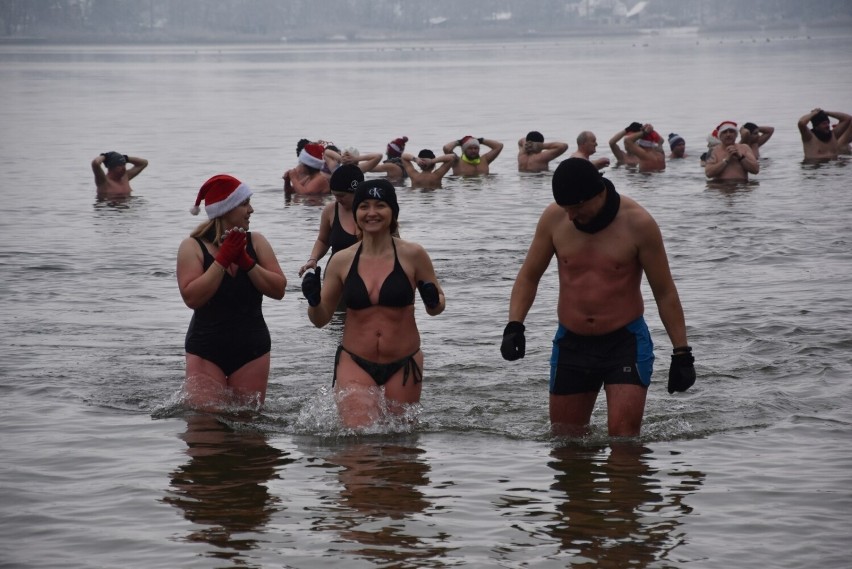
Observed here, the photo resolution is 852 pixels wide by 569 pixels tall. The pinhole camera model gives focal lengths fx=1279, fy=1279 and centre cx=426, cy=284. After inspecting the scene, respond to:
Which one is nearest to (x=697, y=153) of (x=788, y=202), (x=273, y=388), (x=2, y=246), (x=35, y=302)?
(x=788, y=202)

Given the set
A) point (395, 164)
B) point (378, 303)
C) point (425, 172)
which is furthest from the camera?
point (395, 164)

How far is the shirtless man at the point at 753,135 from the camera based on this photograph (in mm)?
23469

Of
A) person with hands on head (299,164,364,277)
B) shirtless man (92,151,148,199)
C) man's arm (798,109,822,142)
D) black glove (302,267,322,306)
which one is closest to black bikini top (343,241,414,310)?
black glove (302,267,322,306)

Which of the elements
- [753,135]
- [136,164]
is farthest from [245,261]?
[753,135]

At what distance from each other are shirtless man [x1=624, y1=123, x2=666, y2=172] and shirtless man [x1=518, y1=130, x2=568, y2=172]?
151 cm

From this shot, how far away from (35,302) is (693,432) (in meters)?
7.77

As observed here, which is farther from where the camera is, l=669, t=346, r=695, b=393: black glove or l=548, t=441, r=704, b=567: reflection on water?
l=669, t=346, r=695, b=393: black glove

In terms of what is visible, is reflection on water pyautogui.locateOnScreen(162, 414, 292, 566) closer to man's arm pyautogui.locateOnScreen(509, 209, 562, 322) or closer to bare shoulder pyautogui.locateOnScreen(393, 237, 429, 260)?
bare shoulder pyautogui.locateOnScreen(393, 237, 429, 260)

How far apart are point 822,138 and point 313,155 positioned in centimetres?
1071

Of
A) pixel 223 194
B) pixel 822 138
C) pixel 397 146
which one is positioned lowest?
pixel 822 138

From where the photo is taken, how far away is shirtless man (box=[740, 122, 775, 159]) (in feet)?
77.0

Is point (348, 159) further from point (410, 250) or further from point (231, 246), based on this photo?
point (231, 246)

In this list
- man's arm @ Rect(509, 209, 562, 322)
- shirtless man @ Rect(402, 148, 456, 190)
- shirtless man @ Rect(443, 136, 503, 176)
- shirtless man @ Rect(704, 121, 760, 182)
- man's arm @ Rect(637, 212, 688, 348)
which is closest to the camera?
man's arm @ Rect(637, 212, 688, 348)

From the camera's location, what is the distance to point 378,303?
24.9 ft
